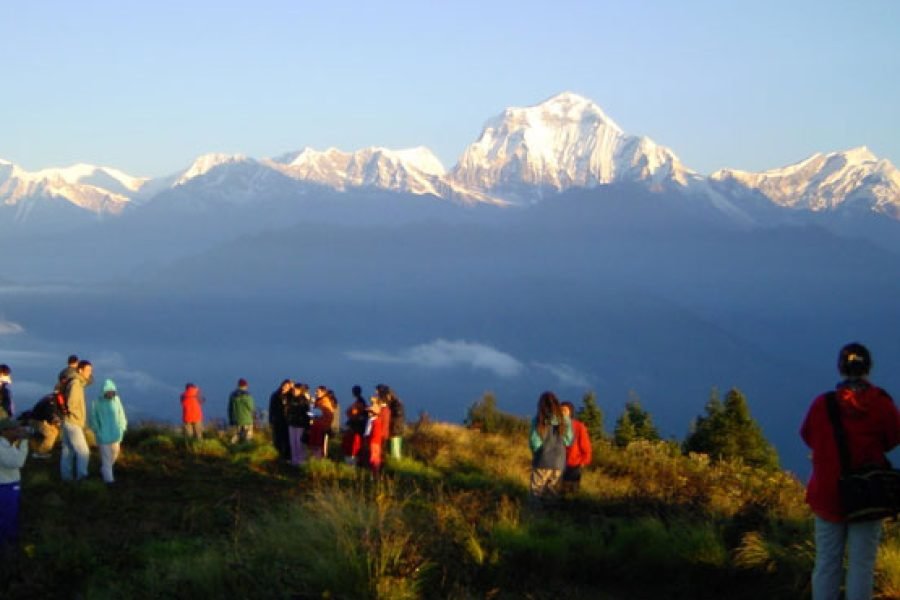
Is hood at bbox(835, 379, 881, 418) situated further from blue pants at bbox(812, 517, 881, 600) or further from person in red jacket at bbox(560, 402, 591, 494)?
person in red jacket at bbox(560, 402, 591, 494)

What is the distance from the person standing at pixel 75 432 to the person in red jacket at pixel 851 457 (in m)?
10.1

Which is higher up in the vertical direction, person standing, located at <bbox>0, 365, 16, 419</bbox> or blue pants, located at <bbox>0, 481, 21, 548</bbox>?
person standing, located at <bbox>0, 365, 16, 419</bbox>

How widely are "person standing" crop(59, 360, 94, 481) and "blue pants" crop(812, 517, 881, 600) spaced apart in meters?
10.2

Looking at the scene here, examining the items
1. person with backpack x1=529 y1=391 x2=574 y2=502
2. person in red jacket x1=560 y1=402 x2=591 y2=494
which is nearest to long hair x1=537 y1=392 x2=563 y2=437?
person with backpack x1=529 y1=391 x2=574 y2=502

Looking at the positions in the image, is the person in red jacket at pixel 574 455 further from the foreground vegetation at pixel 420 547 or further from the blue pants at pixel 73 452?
the blue pants at pixel 73 452

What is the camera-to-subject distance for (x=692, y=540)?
7.84m

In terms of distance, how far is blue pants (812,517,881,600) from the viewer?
5.93 meters

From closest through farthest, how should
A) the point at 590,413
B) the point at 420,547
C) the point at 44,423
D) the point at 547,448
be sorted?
the point at 420,547 < the point at 547,448 < the point at 44,423 < the point at 590,413

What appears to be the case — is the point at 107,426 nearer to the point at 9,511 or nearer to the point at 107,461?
the point at 107,461

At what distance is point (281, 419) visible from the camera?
16.7 m

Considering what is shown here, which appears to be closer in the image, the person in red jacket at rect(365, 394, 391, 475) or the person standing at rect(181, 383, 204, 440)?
the person in red jacket at rect(365, 394, 391, 475)

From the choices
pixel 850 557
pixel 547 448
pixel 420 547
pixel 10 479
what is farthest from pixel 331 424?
pixel 850 557

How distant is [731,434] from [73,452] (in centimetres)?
2958

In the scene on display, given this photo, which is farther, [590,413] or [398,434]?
[590,413]
